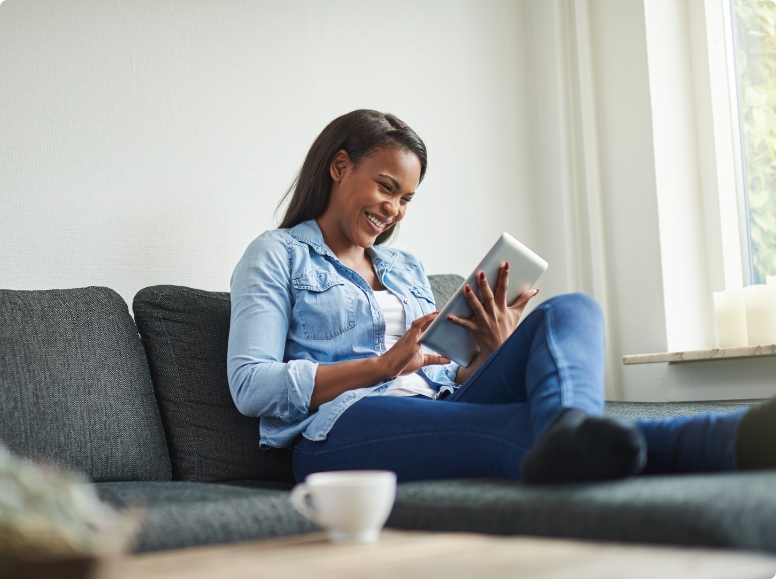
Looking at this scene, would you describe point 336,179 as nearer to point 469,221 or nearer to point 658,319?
point 469,221

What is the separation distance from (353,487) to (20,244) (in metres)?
1.26

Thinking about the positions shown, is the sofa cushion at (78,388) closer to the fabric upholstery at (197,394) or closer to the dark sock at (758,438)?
the fabric upholstery at (197,394)

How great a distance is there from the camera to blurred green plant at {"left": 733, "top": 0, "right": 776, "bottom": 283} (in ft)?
7.30

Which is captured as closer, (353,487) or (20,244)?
(353,487)

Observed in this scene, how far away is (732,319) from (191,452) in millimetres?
1387

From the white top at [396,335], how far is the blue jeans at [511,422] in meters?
0.12

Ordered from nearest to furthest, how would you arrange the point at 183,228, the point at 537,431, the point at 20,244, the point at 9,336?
the point at 537,431
the point at 9,336
the point at 20,244
the point at 183,228

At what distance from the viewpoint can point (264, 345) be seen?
1.42 m

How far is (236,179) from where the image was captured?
1972 millimetres

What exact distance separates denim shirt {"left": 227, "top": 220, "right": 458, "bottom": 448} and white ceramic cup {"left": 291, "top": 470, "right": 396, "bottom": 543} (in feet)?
1.99

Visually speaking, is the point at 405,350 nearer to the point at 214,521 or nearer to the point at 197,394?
the point at 197,394

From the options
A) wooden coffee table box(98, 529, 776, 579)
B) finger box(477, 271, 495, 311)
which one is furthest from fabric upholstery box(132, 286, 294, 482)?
wooden coffee table box(98, 529, 776, 579)

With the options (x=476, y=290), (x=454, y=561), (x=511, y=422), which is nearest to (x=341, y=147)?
(x=476, y=290)

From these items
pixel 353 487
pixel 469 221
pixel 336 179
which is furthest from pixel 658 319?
pixel 353 487
